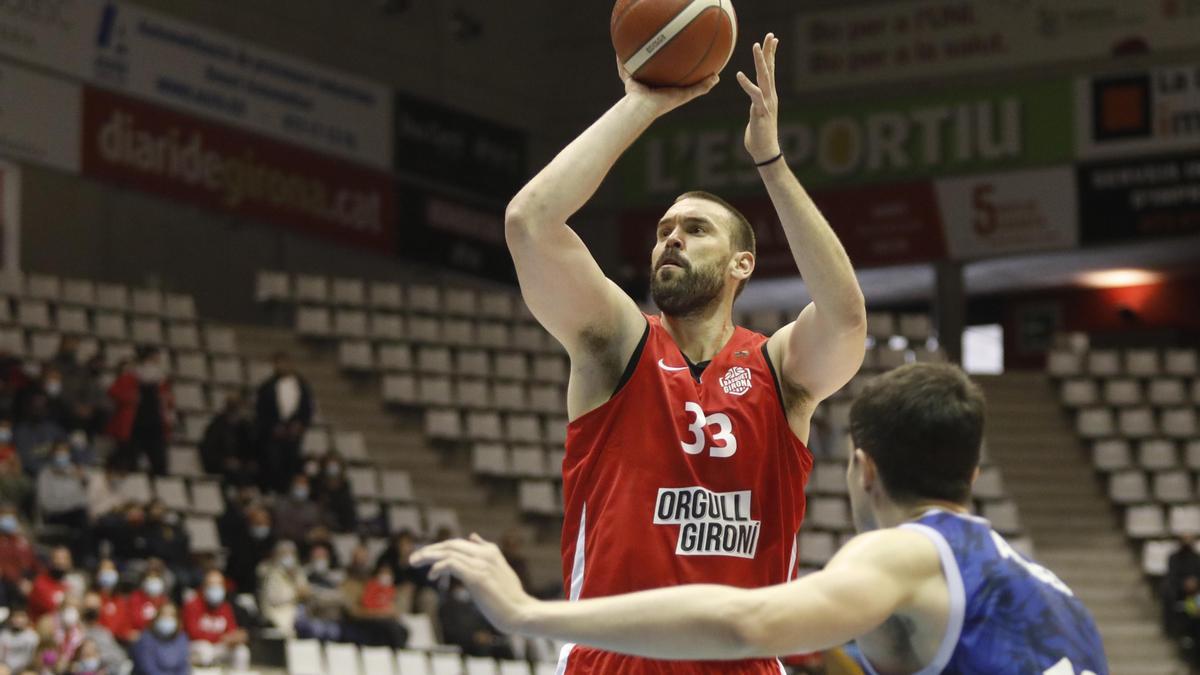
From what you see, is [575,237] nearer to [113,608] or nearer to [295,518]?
[113,608]

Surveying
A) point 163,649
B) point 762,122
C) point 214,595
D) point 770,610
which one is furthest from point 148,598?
point 770,610

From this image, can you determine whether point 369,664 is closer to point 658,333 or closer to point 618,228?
point 658,333

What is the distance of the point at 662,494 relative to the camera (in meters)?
4.37

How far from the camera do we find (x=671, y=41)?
4.46 m

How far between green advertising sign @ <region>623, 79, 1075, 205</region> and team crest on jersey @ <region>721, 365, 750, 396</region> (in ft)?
70.6

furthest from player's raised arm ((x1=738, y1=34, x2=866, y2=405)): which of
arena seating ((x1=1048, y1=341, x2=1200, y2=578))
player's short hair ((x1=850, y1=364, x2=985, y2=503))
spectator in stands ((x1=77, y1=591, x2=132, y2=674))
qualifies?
arena seating ((x1=1048, y1=341, x2=1200, y2=578))

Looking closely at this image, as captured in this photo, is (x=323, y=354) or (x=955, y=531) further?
(x=323, y=354)

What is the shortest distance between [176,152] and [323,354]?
10.6 ft

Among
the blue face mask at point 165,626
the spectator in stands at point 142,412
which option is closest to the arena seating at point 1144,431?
the spectator in stands at point 142,412

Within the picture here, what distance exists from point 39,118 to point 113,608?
892 cm

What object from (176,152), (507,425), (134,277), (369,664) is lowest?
(369,664)

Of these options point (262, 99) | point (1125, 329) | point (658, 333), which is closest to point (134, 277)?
point (262, 99)

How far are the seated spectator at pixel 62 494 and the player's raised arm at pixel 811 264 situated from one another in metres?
11.5

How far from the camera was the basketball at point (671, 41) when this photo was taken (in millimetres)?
4461
